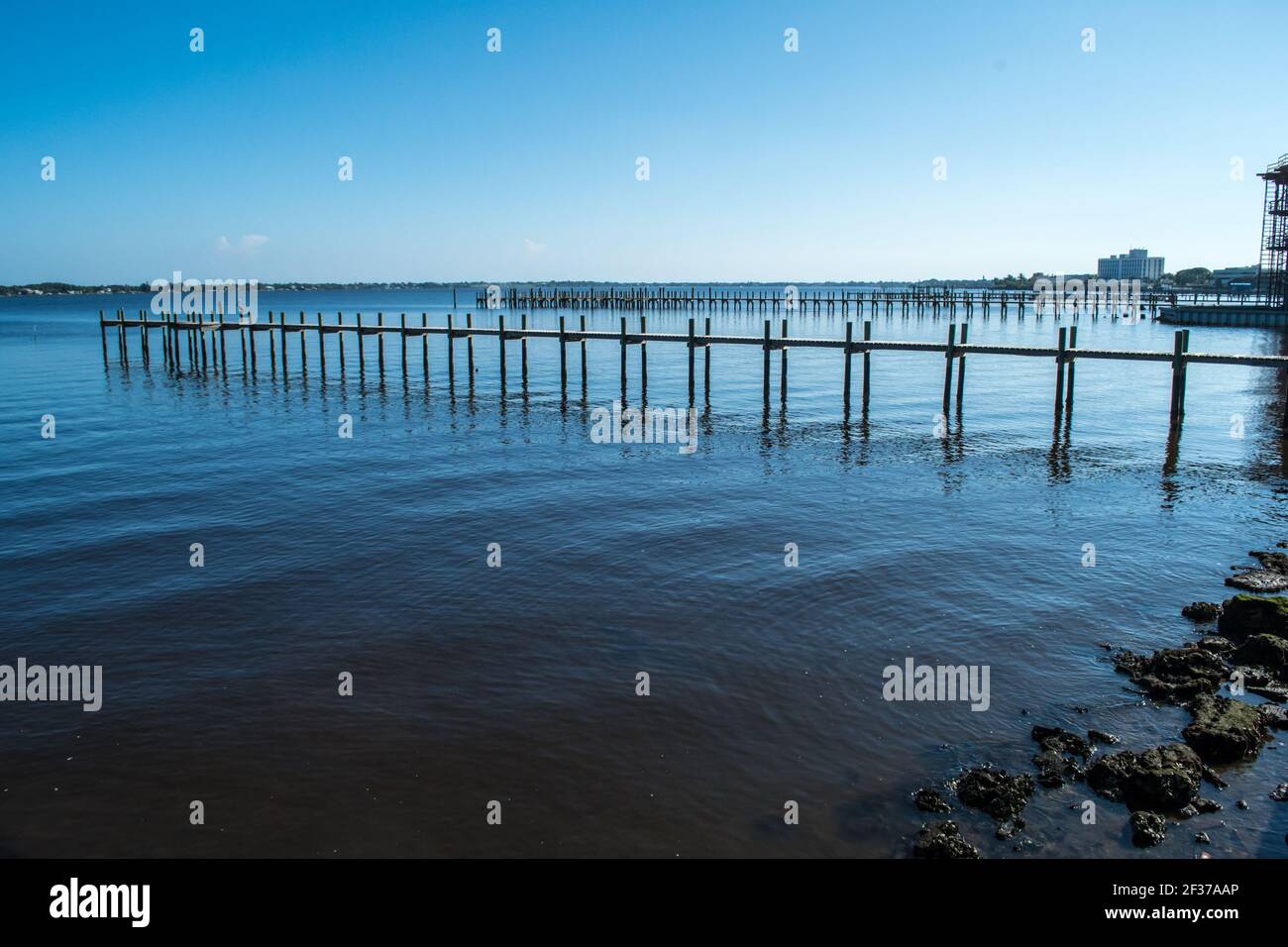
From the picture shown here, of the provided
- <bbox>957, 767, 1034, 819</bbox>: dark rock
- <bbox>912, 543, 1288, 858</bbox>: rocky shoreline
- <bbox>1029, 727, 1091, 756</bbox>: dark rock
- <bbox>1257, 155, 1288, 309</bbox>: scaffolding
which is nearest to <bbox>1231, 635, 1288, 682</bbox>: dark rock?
<bbox>912, 543, 1288, 858</bbox>: rocky shoreline

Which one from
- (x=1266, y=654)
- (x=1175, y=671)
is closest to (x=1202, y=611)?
(x=1266, y=654)

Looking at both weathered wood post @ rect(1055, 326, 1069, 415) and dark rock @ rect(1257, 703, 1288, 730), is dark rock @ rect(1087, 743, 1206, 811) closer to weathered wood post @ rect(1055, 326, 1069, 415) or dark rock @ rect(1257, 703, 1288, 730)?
dark rock @ rect(1257, 703, 1288, 730)

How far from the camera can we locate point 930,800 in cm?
879

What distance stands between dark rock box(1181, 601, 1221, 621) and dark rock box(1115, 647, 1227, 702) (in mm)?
1424

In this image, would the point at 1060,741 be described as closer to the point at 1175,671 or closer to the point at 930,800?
the point at 930,800

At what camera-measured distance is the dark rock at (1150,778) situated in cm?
873

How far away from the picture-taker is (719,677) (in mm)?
11594

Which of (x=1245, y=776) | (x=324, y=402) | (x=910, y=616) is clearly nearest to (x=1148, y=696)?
(x=1245, y=776)

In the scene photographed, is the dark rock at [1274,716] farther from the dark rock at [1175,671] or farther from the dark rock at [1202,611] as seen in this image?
the dark rock at [1202,611]

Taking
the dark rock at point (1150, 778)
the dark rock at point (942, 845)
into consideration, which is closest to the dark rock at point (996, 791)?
the dark rock at point (942, 845)

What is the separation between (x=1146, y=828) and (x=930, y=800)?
74.6 inches

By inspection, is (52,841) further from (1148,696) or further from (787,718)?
(1148,696)

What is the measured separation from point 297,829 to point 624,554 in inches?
346

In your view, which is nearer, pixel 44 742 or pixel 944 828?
pixel 944 828
